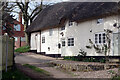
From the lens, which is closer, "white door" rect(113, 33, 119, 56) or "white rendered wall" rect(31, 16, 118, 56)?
"white door" rect(113, 33, 119, 56)

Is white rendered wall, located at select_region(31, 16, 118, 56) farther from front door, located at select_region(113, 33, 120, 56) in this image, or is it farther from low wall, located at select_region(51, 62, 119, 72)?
low wall, located at select_region(51, 62, 119, 72)

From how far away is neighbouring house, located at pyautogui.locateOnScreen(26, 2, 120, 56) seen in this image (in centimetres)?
1325

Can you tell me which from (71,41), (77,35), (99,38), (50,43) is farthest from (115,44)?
(50,43)

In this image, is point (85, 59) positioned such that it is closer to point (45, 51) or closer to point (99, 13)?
point (99, 13)

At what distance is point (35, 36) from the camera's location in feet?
77.0

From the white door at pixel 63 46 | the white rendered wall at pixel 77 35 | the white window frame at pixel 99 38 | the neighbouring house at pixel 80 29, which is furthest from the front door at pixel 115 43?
the white door at pixel 63 46

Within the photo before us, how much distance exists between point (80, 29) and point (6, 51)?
31.1 ft

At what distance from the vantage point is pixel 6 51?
7.91 meters

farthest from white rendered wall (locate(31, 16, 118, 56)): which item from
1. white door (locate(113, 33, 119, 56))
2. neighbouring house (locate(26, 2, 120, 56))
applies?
white door (locate(113, 33, 119, 56))

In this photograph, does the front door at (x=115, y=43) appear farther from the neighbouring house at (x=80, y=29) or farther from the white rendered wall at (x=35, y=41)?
the white rendered wall at (x=35, y=41)

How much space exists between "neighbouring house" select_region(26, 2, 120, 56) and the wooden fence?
8.13 meters

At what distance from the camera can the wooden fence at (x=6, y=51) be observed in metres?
7.62

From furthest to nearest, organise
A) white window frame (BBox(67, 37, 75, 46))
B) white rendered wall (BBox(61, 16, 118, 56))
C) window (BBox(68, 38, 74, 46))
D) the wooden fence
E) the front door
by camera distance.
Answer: window (BBox(68, 38, 74, 46)) → white window frame (BBox(67, 37, 75, 46)) → white rendered wall (BBox(61, 16, 118, 56)) → the front door → the wooden fence

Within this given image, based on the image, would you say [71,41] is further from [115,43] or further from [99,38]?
[115,43]
